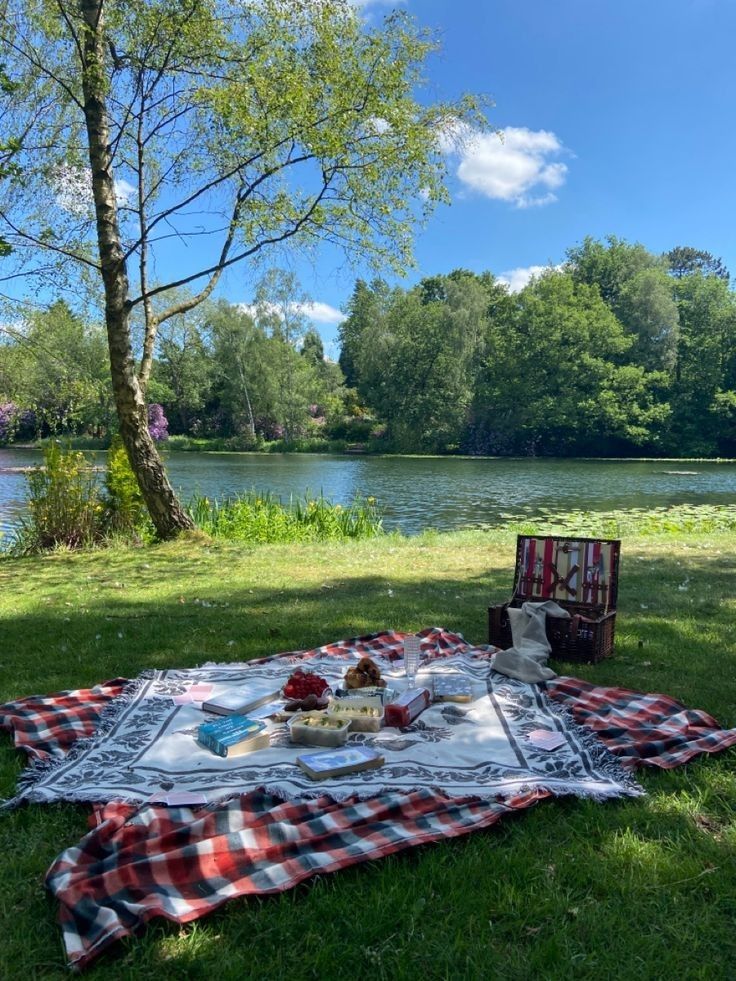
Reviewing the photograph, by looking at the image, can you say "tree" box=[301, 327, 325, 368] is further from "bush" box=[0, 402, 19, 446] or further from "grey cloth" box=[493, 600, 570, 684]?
"grey cloth" box=[493, 600, 570, 684]

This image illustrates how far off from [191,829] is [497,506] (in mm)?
17553

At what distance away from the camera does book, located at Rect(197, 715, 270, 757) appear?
322cm

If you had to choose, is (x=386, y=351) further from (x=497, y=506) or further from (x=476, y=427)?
(x=497, y=506)

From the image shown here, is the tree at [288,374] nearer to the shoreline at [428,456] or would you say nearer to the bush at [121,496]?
the shoreline at [428,456]

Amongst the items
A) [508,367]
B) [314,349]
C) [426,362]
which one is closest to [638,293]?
[508,367]

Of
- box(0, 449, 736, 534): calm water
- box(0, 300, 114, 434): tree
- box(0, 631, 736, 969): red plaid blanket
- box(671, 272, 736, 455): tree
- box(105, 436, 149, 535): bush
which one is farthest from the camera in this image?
box(671, 272, 736, 455): tree

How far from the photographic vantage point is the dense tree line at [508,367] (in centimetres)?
4766

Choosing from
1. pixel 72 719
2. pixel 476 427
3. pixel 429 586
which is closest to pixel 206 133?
pixel 429 586

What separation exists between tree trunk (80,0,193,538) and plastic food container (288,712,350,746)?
7808 millimetres

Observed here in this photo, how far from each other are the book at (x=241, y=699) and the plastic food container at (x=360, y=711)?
0.46 metres

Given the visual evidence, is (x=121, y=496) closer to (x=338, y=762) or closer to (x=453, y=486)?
(x=338, y=762)

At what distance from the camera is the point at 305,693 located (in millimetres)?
3777

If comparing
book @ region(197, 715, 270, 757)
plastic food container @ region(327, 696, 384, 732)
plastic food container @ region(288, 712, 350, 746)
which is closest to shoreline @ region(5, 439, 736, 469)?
plastic food container @ region(327, 696, 384, 732)


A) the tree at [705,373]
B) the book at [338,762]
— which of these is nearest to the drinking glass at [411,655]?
the book at [338,762]
